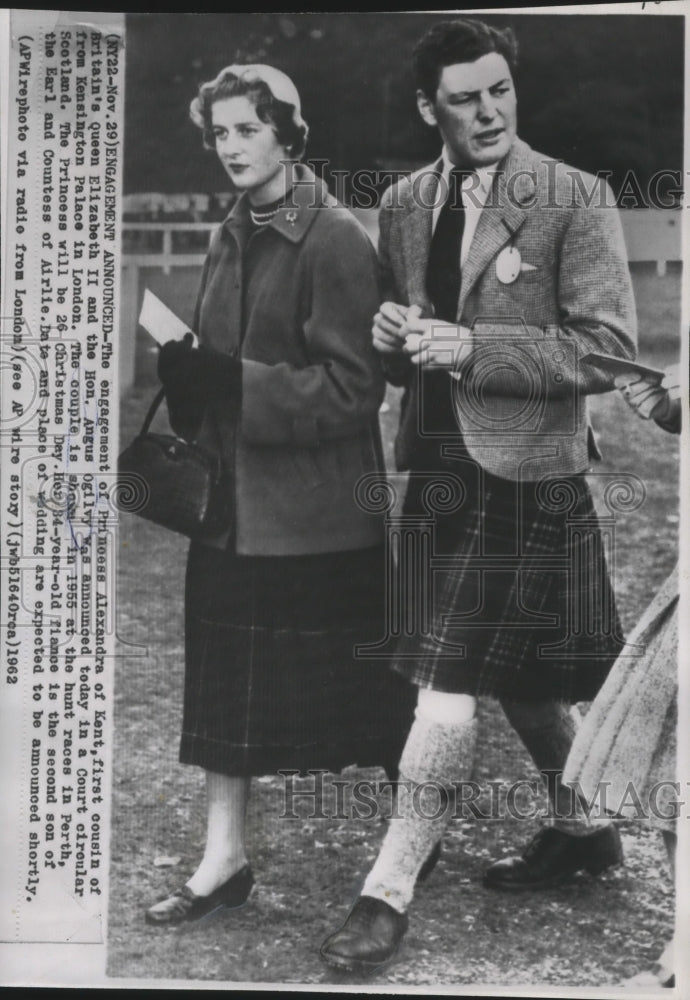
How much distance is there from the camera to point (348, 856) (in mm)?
2229

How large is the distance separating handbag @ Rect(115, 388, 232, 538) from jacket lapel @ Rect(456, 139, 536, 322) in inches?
25.9

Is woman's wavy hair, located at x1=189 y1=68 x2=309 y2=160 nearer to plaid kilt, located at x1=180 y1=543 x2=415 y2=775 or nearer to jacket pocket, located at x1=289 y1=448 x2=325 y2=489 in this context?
jacket pocket, located at x1=289 y1=448 x2=325 y2=489

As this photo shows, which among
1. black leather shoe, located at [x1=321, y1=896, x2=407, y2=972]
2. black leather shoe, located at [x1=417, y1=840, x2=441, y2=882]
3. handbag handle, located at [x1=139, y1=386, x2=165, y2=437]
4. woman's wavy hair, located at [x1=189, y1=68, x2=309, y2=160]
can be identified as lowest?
black leather shoe, located at [x1=321, y1=896, x2=407, y2=972]

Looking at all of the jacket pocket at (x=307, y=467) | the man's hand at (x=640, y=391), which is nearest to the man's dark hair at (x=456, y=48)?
the man's hand at (x=640, y=391)

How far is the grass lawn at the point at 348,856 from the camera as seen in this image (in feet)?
7.25

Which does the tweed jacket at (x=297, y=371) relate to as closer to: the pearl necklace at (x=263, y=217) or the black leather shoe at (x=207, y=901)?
the pearl necklace at (x=263, y=217)

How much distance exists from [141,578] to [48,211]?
0.87 m

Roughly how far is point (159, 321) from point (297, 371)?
0.35 m

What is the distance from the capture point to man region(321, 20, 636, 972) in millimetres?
2176

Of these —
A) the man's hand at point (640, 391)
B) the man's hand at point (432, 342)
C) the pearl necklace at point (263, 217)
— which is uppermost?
the pearl necklace at point (263, 217)

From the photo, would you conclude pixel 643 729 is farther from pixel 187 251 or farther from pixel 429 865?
pixel 187 251

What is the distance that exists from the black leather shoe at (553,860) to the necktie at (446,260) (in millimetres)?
1193

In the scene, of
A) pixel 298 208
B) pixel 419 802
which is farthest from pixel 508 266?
pixel 419 802

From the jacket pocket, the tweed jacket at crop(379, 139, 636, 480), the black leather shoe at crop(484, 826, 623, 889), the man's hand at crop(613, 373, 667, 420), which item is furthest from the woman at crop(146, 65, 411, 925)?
the man's hand at crop(613, 373, 667, 420)
